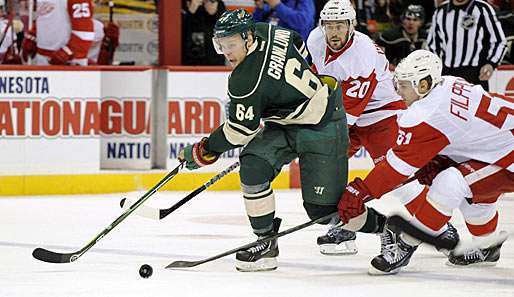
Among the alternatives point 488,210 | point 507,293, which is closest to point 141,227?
point 488,210

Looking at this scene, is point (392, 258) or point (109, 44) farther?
point (109, 44)

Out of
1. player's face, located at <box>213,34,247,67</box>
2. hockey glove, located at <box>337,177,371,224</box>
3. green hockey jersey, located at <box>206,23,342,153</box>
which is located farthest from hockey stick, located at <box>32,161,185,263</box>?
hockey glove, located at <box>337,177,371,224</box>

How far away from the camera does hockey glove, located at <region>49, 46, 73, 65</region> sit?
335 inches

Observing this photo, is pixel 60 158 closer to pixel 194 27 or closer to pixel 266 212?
pixel 194 27

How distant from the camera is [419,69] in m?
5.18

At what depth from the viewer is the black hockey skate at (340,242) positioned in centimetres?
591

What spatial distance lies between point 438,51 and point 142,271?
418cm

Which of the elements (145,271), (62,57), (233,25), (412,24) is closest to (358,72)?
(233,25)

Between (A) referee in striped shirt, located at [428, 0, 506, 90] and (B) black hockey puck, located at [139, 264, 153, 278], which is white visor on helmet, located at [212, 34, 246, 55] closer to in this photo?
(B) black hockey puck, located at [139, 264, 153, 278]

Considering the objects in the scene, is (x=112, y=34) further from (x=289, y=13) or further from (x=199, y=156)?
(x=199, y=156)

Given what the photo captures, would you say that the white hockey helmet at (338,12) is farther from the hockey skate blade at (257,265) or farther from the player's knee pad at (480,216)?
the hockey skate blade at (257,265)

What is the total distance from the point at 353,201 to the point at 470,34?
3.71 metres

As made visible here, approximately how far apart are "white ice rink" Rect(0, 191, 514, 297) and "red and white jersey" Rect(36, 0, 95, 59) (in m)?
1.30

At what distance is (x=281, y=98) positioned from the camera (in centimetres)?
521
